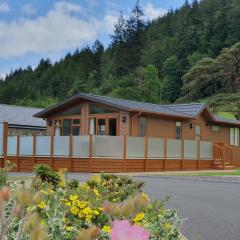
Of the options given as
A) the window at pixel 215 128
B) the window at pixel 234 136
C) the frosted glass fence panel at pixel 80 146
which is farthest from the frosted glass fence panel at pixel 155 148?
the window at pixel 234 136

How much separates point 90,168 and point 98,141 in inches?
50.6

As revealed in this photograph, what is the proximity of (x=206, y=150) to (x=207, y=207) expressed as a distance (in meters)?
18.8

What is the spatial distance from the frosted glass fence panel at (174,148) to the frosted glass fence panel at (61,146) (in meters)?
5.10

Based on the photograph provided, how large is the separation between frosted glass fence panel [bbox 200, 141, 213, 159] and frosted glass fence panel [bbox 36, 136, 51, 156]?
8.35m

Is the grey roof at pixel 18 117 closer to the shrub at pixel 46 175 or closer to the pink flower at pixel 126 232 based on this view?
the shrub at pixel 46 175

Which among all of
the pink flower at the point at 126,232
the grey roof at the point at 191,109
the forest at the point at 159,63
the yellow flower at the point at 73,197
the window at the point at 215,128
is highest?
the forest at the point at 159,63

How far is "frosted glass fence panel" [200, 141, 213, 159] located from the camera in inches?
1180

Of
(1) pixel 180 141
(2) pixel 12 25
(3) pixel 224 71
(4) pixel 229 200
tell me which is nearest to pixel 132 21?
(3) pixel 224 71

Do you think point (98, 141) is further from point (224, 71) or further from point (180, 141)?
point (224, 71)

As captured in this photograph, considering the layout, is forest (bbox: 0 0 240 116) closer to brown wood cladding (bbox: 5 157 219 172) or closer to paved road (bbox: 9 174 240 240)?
brown wood cladding (bbox: 5 157 219 172)

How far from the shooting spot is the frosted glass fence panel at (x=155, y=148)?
87.2 feet

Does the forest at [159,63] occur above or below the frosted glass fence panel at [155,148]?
above

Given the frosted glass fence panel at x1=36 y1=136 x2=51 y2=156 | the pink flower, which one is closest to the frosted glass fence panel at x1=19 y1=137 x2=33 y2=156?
the frosted glass fence panel at x1=36 y1=136 x2=51 y2=156

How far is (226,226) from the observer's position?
9102mm
